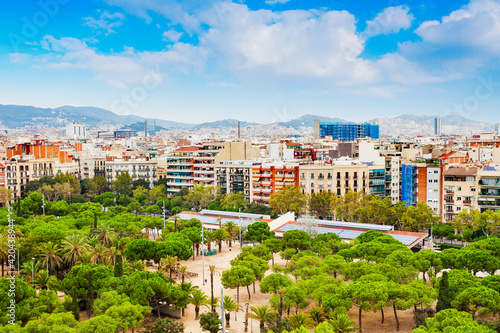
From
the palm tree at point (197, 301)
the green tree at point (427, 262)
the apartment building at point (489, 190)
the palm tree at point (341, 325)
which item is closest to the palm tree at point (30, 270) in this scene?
the palm tree at point (197, 301)

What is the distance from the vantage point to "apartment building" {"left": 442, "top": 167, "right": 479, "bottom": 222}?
61312 millimetres

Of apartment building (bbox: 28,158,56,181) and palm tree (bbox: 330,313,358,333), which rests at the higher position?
apartment building (bbox: 28,158,56,181)

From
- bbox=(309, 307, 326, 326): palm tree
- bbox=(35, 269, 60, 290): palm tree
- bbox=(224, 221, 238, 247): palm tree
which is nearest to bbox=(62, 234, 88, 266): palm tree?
bbox=(35, 269, 60, 290): palm tree

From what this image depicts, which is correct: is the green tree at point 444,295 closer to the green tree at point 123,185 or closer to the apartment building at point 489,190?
the apartment building at point 489,190

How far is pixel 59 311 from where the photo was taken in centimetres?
2927

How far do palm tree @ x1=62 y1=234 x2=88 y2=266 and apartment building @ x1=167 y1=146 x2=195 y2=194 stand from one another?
163ft

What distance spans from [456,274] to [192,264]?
80.1 feet

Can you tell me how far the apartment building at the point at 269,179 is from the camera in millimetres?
74500

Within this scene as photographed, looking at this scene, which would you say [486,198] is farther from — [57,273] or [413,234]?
[57,273]

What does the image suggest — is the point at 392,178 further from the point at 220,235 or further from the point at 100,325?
the point at 100,325

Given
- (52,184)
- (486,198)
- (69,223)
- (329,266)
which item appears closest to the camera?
(329,266)

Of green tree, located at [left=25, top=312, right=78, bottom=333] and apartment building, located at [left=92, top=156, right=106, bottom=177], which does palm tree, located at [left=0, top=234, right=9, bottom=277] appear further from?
apartment building, located at [left=92, top=156, right=106, bottom=177]

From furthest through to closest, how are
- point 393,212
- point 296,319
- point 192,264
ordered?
point 393,212, point 192,264, point 296,319

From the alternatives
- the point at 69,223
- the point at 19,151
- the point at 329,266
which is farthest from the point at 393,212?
the point at 19,151
